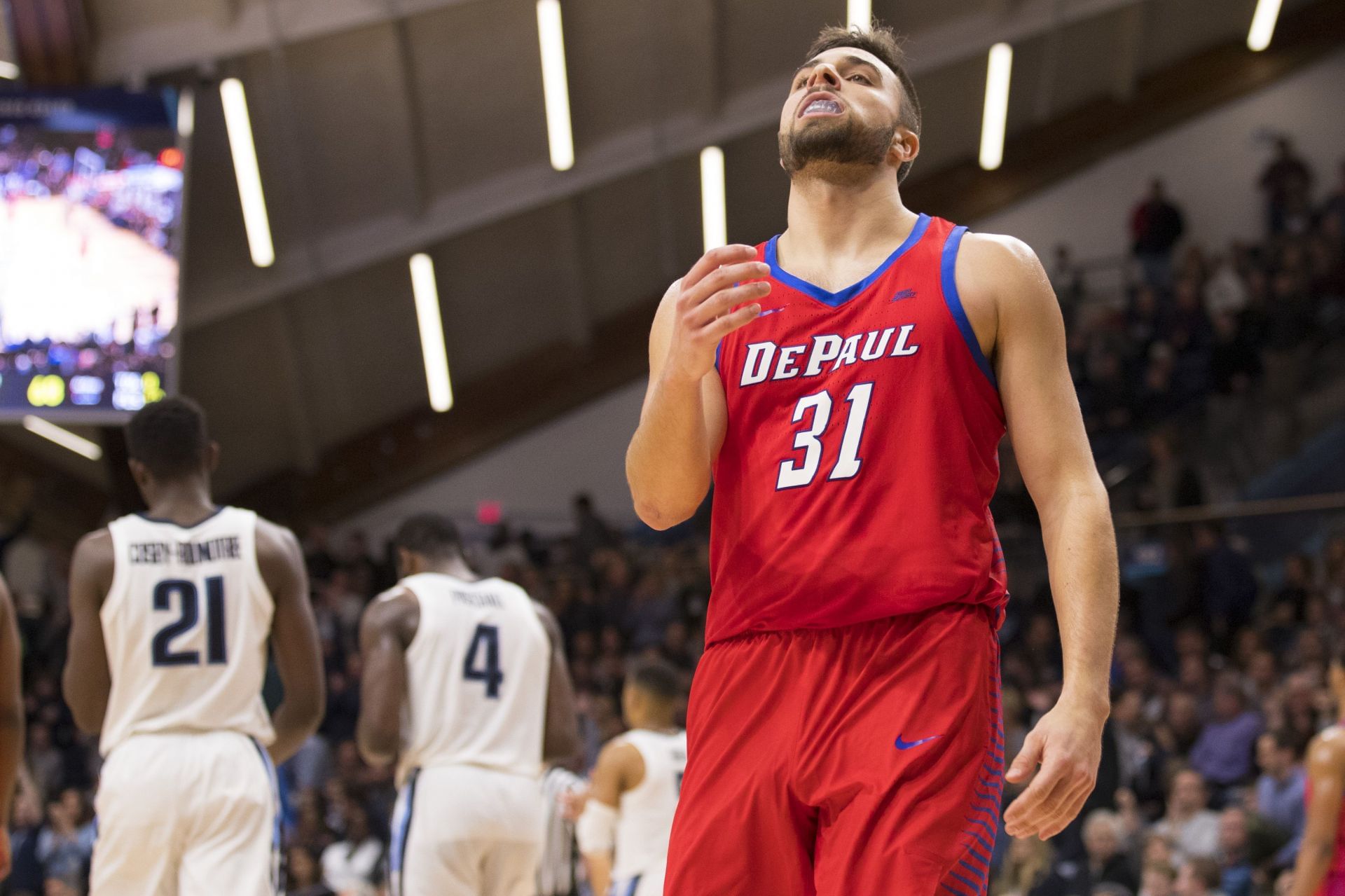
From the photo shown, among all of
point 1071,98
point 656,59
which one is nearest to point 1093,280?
point 1071,98

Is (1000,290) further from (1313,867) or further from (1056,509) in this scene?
(1313,867)

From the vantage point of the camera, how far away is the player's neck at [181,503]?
4875 millimetres

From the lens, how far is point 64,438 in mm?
16016

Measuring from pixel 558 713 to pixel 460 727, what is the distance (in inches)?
17.3

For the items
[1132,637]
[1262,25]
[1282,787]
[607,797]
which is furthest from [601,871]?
[1262,25]

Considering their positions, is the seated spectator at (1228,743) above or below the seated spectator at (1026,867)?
above

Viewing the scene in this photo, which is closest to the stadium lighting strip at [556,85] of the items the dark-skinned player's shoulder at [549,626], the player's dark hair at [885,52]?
the dark-skinned player's shoulder at [549,626]

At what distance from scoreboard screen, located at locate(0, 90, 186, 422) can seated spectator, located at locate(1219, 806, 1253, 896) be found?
7.39 meters

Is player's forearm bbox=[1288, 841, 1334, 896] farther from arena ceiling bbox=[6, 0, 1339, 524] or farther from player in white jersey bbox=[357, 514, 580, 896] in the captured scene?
arena ceiling bbox=[6, 0, 1339, 524]

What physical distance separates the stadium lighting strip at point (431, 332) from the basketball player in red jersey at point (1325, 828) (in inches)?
461

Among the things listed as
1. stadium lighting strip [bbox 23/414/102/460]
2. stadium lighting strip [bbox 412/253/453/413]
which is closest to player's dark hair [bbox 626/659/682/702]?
stadium lighting strip [bbox 412/253/453/413]

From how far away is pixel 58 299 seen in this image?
11.3 meters

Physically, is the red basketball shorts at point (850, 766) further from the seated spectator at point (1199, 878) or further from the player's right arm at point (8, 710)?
the seated spectator at point (1199, 878)

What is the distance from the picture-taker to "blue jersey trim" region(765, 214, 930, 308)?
2871mm
